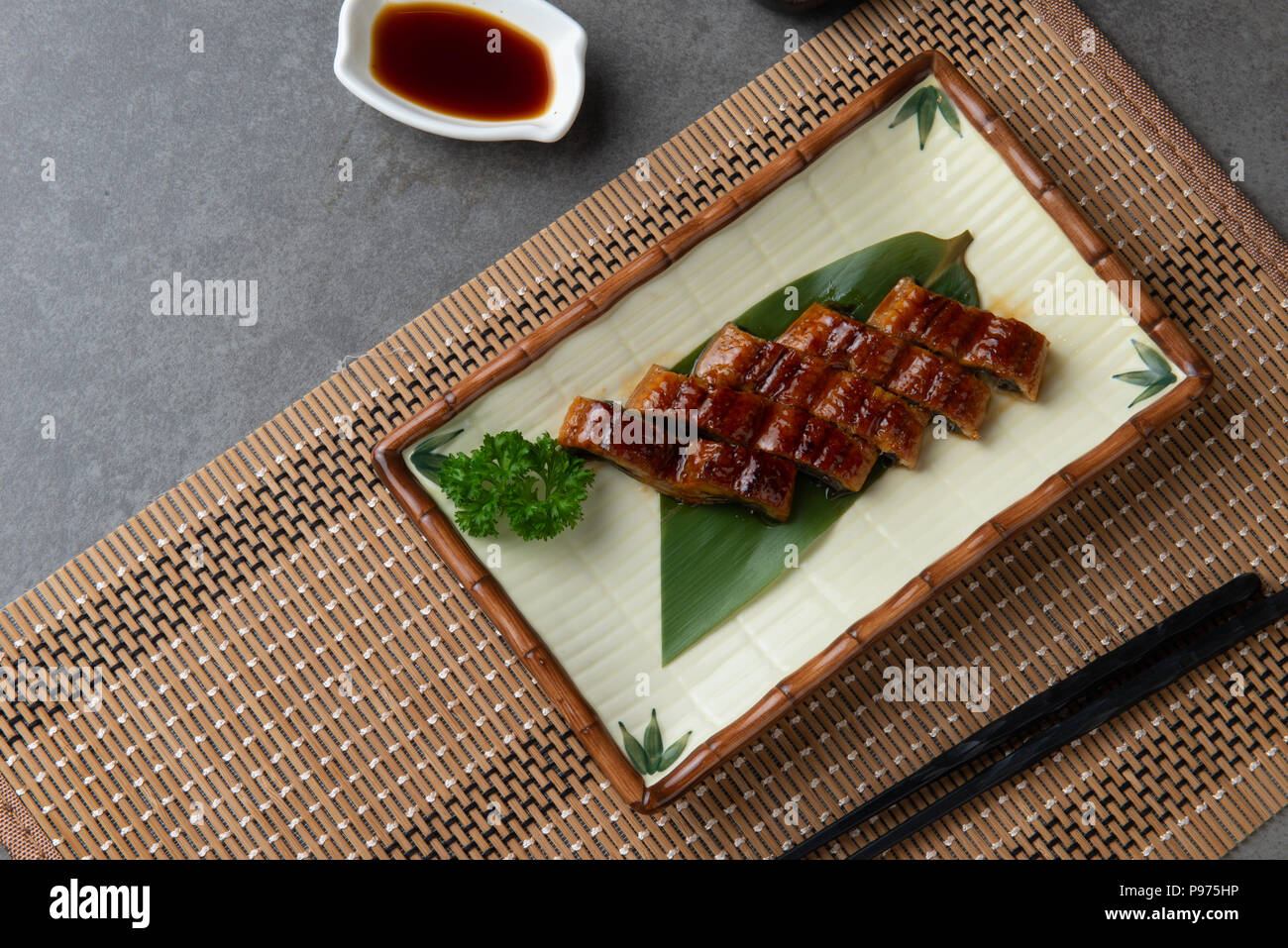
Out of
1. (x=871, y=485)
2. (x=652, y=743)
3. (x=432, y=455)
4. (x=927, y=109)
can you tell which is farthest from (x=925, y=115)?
(x=652, y=743)

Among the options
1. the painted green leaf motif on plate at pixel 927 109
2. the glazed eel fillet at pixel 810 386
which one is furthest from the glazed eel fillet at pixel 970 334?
the painted green leaf motif on plate at pixel 927 109

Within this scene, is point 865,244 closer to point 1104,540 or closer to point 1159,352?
point 1159,352

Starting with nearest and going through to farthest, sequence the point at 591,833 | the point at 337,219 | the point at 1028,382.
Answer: the point at 1028,382 → the point at 591,833 → the point at 337,219

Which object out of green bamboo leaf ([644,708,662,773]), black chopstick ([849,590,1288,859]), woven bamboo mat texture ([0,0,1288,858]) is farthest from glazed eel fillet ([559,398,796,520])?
black chopstick ([849,590,1288,859])

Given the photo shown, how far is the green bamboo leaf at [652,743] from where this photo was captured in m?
3.09

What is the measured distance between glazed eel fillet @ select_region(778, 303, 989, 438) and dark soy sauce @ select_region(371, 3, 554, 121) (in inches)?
52.4

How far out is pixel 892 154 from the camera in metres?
3.21

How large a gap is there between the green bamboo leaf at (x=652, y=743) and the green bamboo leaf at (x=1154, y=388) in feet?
6.27

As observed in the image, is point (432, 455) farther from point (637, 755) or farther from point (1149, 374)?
point (1149, 374)

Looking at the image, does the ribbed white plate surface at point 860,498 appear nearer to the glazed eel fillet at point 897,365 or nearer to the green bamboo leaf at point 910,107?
the green bamboo leaf at point 910,107

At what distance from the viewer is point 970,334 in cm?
311

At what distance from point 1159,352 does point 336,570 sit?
2907mm

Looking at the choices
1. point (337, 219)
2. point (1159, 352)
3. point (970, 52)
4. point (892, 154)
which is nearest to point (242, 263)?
point (337, 219)
